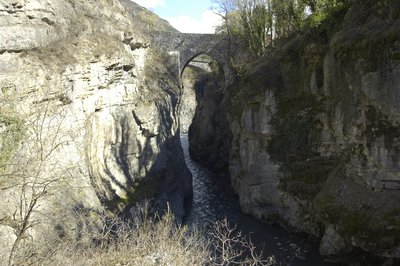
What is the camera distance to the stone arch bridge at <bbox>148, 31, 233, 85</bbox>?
31.6 m

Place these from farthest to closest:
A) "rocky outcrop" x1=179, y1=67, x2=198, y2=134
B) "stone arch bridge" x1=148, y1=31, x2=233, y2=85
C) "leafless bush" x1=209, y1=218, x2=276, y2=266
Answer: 1. "rocky outcrop" x1=179, y1=67, x2=198, y2=134
2. "stone arch bridge" x1=148, y1=31, x2=233, y2=85
3. "leafless bush" x1=209, y1=218, x2=276, y2=266

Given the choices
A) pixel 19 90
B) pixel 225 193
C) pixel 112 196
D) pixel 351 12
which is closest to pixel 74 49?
pixel 19 90

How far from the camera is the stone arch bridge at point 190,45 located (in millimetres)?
31625

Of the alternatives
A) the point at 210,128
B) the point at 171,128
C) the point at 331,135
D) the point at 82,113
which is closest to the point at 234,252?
the point at 331,135

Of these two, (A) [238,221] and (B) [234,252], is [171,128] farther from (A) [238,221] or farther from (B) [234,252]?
(B) [234,252]

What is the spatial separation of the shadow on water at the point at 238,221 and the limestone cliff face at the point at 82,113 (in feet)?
5.09

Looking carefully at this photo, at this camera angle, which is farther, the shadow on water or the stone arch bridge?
the stone arch bridge

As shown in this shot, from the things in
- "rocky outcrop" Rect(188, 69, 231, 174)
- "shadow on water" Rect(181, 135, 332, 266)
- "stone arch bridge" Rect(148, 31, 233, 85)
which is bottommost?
"shadow on water" Rect(181, 135, 332, 266)

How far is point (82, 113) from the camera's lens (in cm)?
1756

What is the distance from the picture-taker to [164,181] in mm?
23984

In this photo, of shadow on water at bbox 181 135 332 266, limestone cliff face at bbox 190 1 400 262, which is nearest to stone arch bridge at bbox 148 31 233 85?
shadow on water at bbox 181 135 332 266

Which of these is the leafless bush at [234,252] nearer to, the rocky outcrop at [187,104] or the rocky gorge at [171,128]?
the rocky gorge at [171,128]

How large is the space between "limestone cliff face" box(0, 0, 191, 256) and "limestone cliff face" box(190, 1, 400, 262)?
200 inches

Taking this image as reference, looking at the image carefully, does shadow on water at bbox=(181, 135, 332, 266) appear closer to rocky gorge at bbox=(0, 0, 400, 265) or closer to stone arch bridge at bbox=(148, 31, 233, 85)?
rocky gorge at bbox=(0, 0, 400, 265)
